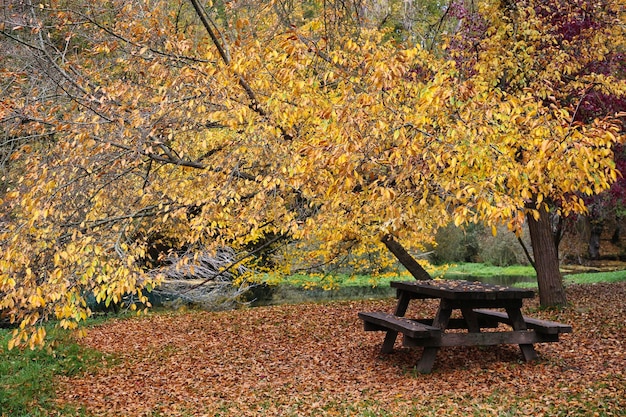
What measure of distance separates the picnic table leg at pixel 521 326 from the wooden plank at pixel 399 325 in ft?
3.44

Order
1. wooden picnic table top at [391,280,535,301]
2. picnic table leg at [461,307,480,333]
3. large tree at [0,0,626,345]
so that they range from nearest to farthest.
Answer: large tree at [0,0,626,345] < wooden picnic table top at [391,280,535,301] < picnic table leg at [461,307,480,333]

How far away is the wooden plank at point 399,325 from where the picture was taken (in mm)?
6633

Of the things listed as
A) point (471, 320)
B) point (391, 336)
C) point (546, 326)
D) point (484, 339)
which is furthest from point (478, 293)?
point (391, 336)

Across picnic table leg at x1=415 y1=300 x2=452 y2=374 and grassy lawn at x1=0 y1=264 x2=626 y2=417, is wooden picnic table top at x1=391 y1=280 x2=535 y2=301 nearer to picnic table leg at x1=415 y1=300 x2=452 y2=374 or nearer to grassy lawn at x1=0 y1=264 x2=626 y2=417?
picnic table leg at x1=415 y1=300 x2=452 y2=374

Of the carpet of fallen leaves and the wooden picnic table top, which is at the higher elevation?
the wooden picnic table top

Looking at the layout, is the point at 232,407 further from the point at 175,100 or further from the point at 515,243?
the point at 515,243

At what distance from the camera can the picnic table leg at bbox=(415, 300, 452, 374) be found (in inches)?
274

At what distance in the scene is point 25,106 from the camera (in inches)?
297

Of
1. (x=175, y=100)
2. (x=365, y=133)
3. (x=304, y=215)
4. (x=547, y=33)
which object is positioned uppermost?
(x=547, y=33)

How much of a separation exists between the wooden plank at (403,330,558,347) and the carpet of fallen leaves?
0.32 metres

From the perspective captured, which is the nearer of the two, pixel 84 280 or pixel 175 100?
pixel 84 280

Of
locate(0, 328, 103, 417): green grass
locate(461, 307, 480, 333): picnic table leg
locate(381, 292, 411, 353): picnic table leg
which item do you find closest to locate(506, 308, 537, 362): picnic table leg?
locate(461, 307, 480, 333): picnic table leg

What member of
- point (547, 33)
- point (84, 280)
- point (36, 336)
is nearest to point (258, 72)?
point (84, 280)

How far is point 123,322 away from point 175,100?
7323 millimetres
